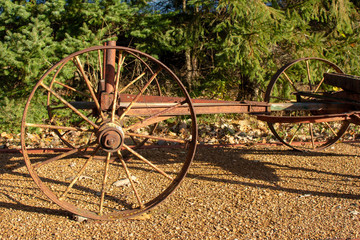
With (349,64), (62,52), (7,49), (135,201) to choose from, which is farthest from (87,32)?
(349,64)

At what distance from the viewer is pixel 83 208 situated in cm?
320

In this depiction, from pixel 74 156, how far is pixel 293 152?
2936mm

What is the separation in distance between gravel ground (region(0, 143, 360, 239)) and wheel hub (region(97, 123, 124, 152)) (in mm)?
632

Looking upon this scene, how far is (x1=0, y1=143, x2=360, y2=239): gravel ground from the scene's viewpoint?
2.80 metres

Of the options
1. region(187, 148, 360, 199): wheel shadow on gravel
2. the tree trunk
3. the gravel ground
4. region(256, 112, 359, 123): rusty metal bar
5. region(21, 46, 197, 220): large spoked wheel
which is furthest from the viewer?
the tree trunk

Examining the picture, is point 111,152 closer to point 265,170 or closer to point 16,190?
point 16,190

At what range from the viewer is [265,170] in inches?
167

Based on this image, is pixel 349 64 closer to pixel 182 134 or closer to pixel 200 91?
pixel 200 91

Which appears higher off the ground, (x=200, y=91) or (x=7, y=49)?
(x=7, y=49)

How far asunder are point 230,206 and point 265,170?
1.13 meters

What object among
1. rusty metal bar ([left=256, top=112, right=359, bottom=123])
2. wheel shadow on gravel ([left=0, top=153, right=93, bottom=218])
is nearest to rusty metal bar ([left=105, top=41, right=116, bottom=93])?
wheel shadow on gravel ([left=0, top=153, right=93, bottom=218])

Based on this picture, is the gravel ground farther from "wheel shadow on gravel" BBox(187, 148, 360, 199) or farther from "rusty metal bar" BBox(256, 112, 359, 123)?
"rusty metal bar" BBox(256, 112, 359, 123)

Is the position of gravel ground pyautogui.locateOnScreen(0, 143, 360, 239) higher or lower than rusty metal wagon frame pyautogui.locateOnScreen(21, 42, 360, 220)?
lower

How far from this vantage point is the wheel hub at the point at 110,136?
2.97m
